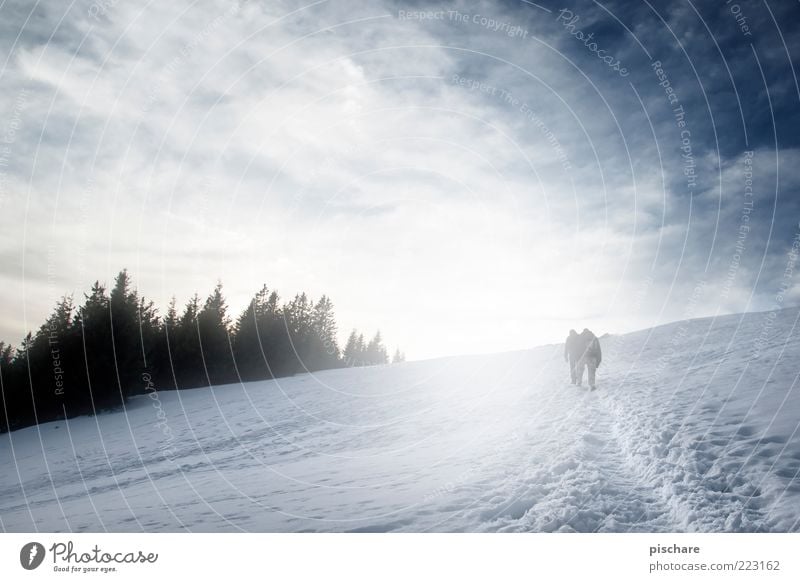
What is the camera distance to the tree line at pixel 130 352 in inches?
936

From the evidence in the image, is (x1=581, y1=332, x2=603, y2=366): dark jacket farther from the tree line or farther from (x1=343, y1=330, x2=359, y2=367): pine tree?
(x1=343, y1=330, x2=359, y2=367): pine tree

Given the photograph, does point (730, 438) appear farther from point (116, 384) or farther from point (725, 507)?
point (116, 384)

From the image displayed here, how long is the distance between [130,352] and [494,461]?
2683 cm

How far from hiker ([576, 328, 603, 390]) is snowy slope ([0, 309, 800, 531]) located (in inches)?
21.1

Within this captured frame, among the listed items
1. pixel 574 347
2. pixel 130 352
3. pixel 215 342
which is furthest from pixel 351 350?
pixel 574 347

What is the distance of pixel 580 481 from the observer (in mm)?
5371

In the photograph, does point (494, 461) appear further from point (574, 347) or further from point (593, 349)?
point (574, 347)

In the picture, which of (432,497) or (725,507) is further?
(432,497)

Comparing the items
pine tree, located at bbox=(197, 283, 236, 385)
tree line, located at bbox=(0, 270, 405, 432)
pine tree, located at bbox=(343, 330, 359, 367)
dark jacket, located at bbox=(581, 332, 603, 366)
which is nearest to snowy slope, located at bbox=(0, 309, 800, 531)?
dark jacket, located at bbox=(581, 332, 603, 366)

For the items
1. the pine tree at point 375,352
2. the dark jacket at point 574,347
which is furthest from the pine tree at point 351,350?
the dark jacket at point 574,347

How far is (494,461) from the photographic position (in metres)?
→ 6.73

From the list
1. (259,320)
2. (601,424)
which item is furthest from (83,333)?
(601,424)

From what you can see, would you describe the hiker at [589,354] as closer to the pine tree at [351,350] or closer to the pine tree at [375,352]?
the pine tree at [351,350]
